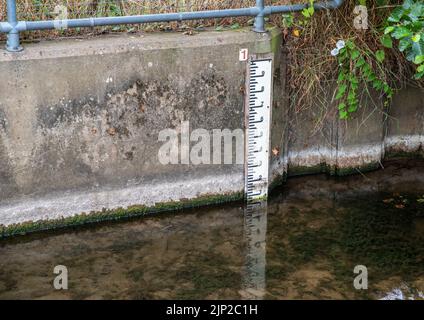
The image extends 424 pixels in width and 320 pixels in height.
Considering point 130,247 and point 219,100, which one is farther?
point 219,100

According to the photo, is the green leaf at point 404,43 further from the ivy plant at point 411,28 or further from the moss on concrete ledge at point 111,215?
the moss on concrete ledge at point 111,215

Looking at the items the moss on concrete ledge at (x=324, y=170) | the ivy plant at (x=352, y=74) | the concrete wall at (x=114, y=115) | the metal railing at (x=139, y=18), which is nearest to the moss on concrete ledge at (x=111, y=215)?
the concrete wall at (x=114, y=115)

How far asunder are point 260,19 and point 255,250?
5.28 ft

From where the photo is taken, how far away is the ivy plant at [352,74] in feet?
19.1

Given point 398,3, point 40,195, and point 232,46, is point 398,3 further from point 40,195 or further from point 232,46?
point 40,195

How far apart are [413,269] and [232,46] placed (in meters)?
1.92

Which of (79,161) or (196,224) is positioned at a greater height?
(79,161)

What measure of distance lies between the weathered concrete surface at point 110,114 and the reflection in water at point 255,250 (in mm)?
293

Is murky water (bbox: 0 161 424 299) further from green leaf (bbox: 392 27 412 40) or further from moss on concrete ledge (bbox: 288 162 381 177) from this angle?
green leaf (bbox: 392 27 412 40)

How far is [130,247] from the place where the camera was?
5.23 metres

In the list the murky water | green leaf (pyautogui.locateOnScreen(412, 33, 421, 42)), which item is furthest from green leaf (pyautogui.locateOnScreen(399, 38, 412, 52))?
the murky water

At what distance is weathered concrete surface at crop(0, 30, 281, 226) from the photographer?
516 centimetres
